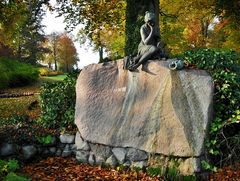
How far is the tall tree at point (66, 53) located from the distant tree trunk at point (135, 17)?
47.7 metres

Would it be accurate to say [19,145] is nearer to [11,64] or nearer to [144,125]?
[144,125]

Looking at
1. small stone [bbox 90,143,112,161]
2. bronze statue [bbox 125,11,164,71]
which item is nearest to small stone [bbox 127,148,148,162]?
small stone [bbox 90,143,112,161]

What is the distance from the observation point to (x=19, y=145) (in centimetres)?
908

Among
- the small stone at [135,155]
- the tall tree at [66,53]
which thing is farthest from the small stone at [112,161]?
the tall tree at [66,53]

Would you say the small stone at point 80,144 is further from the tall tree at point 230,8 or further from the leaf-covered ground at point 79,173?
the tall tree at point 230,8

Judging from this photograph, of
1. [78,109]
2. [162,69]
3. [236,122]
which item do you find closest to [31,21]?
[78,109]

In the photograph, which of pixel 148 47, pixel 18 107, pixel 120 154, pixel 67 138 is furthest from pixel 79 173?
pixel 18 107

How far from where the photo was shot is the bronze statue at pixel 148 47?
8.63m

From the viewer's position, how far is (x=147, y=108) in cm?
831

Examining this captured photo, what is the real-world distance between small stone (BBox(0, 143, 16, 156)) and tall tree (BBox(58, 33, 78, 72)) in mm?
53041

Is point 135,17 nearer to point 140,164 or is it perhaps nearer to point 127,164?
point 127,164

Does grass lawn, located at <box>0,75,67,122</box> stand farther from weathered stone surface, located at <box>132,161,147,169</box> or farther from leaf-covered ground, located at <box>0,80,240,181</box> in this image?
weathered stone surface, located at <box>132,161,147,169</box>

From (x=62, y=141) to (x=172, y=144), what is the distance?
313cm

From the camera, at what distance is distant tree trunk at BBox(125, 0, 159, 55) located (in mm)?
14038
